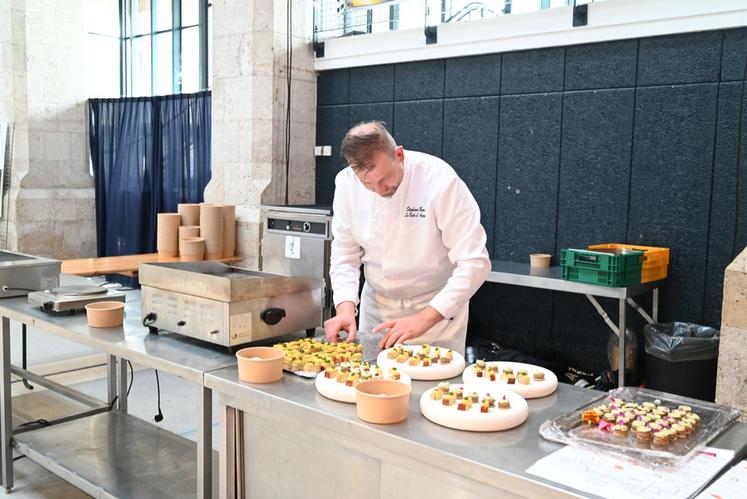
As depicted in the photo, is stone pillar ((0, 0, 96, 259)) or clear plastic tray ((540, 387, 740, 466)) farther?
stone pillar ((0, 0, 96, 259))

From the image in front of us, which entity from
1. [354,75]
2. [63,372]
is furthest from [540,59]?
[63,372]

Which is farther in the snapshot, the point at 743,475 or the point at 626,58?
the point at 626,58

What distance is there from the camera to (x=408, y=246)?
2.67 meters

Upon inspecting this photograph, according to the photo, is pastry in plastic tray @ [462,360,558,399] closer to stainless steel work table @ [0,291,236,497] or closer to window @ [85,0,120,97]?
stainless steel work table @ [0,291,236,497]

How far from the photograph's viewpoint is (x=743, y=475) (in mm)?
1359

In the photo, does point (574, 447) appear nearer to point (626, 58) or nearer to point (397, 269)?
point (397, 269)

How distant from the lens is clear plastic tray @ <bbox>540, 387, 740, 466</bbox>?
1.40 metres

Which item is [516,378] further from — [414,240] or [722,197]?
[722,197]

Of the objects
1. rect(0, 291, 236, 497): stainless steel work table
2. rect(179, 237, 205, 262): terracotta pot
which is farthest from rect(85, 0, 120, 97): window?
rect(0, 291, 236, 497): stainless steel work table

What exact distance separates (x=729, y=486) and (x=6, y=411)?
2.88 m

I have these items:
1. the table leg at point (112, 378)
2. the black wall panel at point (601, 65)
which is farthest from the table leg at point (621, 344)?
the table leg at point (112, 378)

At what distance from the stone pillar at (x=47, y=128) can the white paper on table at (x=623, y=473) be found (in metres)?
7.93

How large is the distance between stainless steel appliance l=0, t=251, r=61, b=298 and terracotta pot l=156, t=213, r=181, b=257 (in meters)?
2.30

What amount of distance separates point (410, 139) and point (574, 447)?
164 inches
